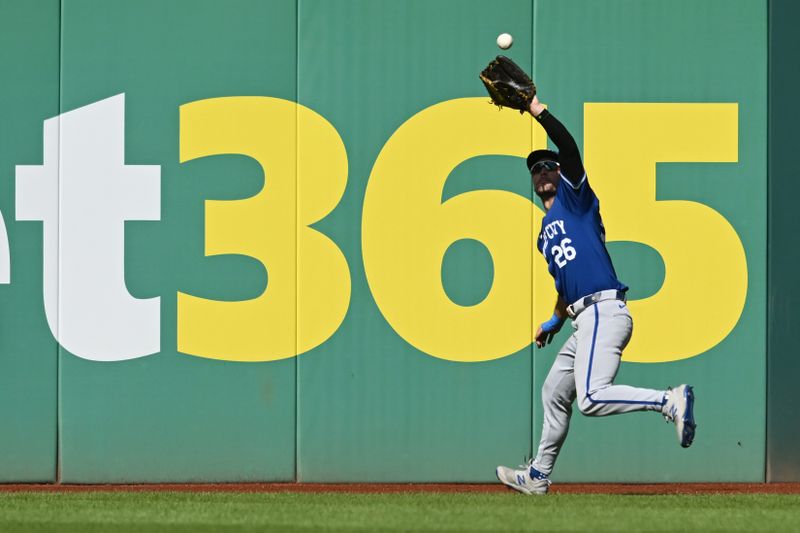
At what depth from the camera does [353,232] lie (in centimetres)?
814

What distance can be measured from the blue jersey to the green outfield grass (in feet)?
3.82

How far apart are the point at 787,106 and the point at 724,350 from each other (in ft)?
5.48

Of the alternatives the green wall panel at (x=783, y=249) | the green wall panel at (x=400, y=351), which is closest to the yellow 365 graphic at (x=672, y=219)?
the green wall panel at (x=783, y=249)

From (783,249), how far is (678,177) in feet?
2.78

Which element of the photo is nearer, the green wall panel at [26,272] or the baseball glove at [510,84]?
the baseball glove at [510,84]

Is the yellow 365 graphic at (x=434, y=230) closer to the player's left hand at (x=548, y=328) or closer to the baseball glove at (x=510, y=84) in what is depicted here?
the player's left hand at (x=548, y=328)

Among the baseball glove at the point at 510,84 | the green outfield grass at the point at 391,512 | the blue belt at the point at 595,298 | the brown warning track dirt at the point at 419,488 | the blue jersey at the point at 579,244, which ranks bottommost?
the brown warning track dirt at the point at 419,488

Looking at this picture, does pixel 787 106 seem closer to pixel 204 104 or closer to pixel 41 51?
pixel 204 104

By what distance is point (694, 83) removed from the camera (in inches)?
323

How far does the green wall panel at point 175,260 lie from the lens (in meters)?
8.10

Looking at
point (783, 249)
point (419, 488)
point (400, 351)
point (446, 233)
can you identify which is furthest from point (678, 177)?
point (419, 488)

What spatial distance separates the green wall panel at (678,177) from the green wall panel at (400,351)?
1.14 ft

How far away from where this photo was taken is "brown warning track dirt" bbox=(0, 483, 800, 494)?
7.83 m

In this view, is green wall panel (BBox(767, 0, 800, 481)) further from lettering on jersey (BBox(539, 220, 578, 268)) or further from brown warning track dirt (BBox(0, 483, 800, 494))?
lettering on jersey (BBox(539, 220, 578, 268))
